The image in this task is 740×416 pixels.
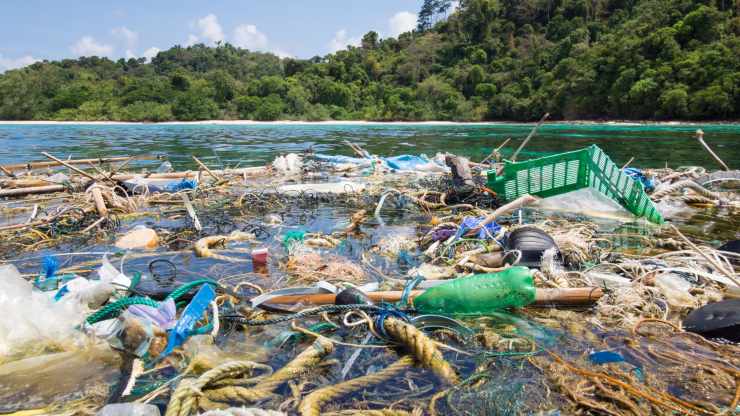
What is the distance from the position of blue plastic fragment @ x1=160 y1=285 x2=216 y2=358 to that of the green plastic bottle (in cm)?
181

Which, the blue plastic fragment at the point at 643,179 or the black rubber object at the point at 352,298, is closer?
the black rubber object at the point at 352,298

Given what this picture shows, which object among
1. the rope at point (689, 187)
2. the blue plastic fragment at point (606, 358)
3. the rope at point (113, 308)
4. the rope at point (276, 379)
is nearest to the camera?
the rope at point (276, 379)

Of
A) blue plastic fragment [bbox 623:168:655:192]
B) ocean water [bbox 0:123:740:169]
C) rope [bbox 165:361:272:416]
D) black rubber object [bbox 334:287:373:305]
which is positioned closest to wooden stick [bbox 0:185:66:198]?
ocean water [bbox 0:123:740:169]

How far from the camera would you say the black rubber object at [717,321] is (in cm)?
340

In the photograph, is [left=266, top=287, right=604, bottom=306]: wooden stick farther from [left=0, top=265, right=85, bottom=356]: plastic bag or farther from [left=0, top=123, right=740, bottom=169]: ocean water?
[left=0, top=123, right=740, bottom=169]: ocean water

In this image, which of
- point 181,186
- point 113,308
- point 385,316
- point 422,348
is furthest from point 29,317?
point 181,186

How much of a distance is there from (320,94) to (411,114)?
24035 mm

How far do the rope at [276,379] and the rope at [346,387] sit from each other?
0.29m

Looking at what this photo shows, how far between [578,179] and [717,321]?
4.58 m

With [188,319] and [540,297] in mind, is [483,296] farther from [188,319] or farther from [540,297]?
[188,319]

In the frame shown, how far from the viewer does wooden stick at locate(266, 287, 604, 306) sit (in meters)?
4.02

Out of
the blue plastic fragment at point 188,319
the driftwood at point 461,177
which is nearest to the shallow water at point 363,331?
the blue plastic fragment at point 188,319

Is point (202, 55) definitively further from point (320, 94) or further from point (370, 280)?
point (370, 280)

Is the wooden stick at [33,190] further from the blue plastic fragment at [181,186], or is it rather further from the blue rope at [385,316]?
the blue rope at [385,316]
